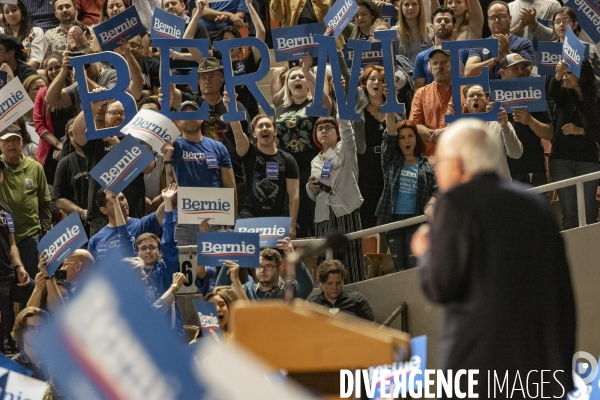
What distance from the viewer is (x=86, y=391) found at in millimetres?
3100

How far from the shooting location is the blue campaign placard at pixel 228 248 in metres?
7.68

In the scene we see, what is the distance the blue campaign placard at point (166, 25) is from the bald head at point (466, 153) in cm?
572

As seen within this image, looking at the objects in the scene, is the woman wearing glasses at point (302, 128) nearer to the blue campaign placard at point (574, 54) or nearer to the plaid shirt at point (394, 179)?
the plaid shirt at point (394, 179)

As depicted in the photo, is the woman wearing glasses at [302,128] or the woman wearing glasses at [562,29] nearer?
the woman wearing glasses at [302,128]

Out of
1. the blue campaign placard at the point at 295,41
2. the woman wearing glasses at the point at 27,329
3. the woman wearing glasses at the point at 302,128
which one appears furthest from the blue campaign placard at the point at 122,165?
the blue campaign placard at the point at 295,41

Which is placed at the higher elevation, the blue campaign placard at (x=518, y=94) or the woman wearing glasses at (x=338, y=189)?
the blue campaign placard at (x=518, y=94)

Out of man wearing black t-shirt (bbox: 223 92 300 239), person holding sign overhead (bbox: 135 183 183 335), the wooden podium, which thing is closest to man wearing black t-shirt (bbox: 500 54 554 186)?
man wearing black t-shirt (bbox: 223 92 300 239)

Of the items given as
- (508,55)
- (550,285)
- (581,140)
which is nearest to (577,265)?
(581,140)

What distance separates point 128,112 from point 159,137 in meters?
0.60

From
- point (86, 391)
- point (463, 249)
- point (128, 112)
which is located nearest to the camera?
point (86, 391)

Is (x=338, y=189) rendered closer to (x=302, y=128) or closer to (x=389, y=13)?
(x=302, y=128)

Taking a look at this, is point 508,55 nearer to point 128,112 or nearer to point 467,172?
point 128,112

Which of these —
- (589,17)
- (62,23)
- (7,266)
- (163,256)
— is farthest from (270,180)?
(62,23)

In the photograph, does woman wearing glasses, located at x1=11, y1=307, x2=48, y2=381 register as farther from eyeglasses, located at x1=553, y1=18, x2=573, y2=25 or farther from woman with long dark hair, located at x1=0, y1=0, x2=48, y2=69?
eyeglasses, located at x1=553, y1=18, x2=573, y2=25
